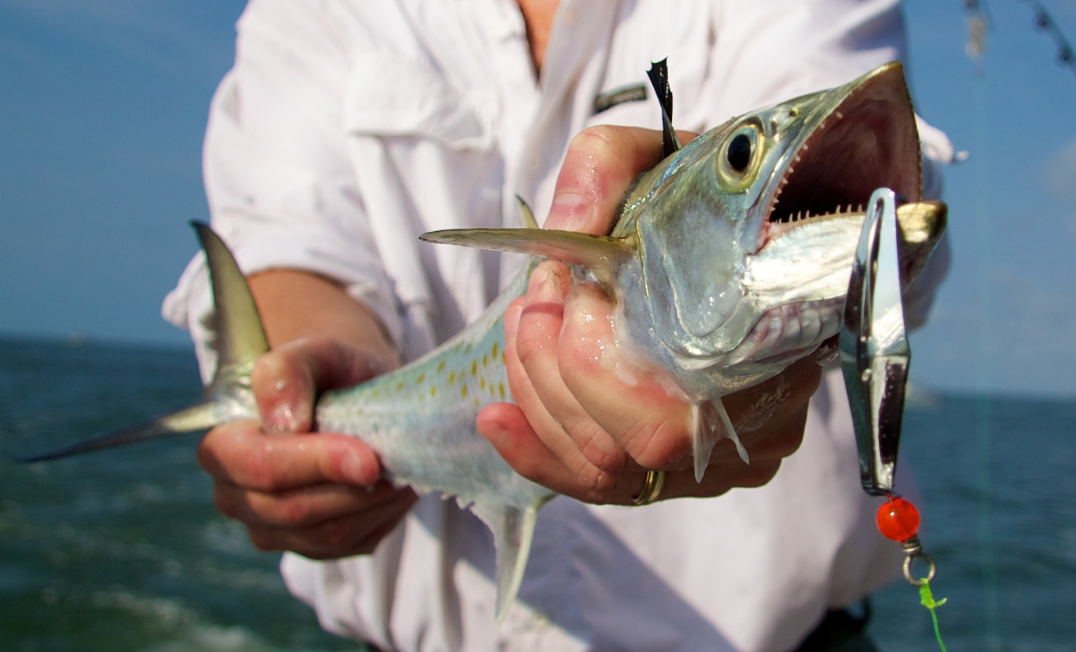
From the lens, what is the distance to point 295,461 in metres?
1.95

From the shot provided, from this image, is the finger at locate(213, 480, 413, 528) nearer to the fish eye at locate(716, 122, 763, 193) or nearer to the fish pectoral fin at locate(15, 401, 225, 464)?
the fish pectoral fin at locate(15, 401, 225, 464)

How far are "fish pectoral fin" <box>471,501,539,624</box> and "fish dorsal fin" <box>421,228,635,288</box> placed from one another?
80 cm

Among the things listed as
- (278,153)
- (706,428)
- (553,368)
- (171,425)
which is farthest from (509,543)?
(278,153)

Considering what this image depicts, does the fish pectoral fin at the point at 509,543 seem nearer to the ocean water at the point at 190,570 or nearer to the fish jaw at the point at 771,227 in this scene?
the fish jaw at the point at 771,227

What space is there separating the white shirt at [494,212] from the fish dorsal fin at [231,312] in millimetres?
168

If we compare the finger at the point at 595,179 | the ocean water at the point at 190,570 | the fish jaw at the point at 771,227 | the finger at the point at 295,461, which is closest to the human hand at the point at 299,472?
the finger at the point at 295,461

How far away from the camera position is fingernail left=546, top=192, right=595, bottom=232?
131 cm

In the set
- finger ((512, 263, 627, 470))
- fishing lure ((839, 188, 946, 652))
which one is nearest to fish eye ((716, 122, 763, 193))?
fishing lure ((839, 188, 946, 652))

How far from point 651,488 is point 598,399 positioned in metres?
0.36

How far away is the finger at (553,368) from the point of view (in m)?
1.30

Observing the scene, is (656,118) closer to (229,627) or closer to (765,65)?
(765,65)

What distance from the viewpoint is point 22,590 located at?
763 cm

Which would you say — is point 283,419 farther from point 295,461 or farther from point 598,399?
point 598,399

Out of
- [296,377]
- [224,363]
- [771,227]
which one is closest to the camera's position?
[771,227]
